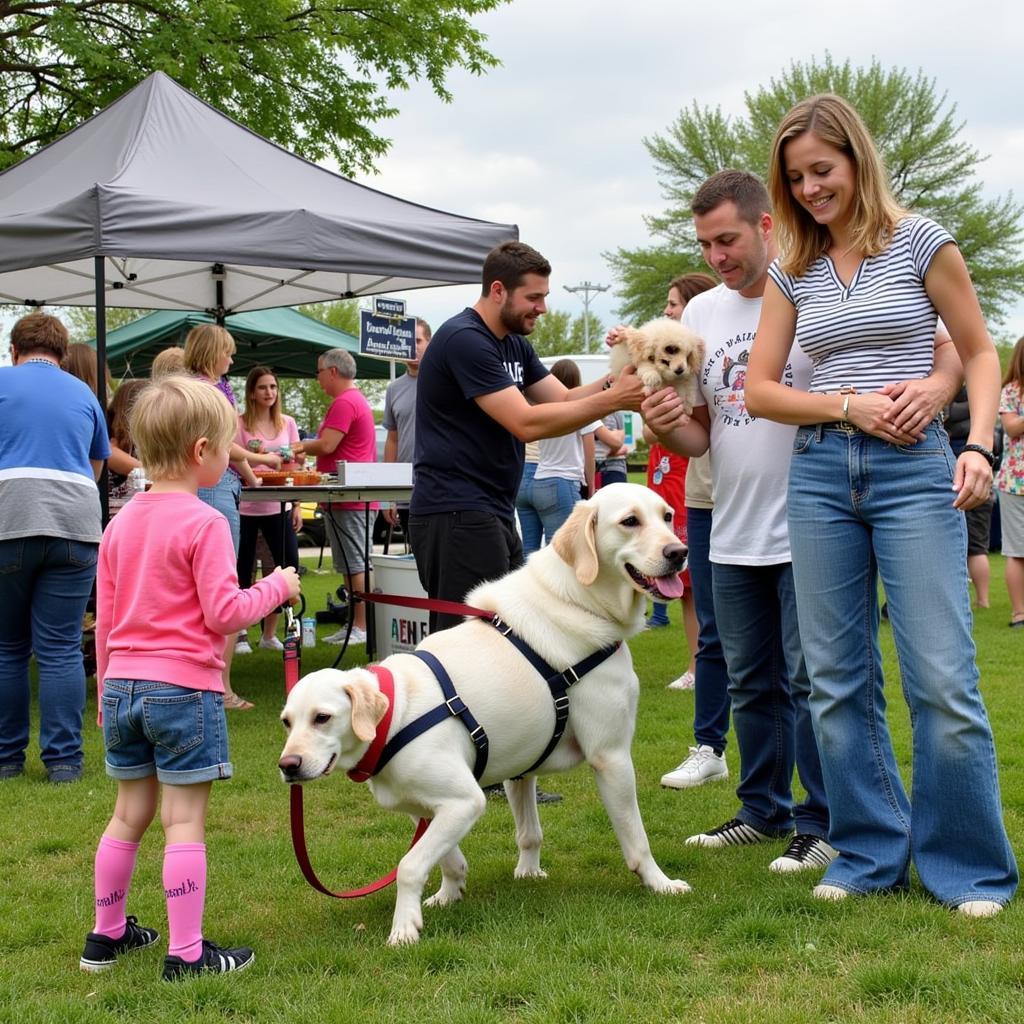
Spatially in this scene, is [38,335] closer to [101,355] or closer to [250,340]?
[101,355]

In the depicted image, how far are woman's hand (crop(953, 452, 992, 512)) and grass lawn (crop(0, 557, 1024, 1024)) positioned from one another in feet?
4.08

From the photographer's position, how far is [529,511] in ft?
32.1

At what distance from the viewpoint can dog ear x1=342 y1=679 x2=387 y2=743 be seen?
3.29 metres

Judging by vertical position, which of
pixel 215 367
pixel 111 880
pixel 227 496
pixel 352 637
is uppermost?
pixel 215 367

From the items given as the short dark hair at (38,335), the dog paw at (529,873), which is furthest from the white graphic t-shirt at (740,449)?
the short dark hair at (38,335)

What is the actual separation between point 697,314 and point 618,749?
5.79 feet

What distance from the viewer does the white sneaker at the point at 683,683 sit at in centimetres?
787

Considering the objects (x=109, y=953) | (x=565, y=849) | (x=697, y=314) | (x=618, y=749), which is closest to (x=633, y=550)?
(x=618, y=749)

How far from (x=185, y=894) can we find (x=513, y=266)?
9.04 ft

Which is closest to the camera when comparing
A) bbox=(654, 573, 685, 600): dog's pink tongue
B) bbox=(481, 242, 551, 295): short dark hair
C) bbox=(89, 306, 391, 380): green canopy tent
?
bbox=(654, 573, 685, 600): dog's pink tongue


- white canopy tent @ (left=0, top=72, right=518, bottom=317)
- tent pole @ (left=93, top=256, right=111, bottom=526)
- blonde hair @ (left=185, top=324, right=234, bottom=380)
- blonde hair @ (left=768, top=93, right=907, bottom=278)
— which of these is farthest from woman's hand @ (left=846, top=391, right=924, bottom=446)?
tent pole @ (left=93, top=256, right=111, bottom=526)

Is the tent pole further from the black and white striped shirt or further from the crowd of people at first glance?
the black and white striped shirt

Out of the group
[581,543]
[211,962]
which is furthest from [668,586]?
[211,962]

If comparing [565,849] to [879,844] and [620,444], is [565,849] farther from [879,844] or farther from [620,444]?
[620,444]
